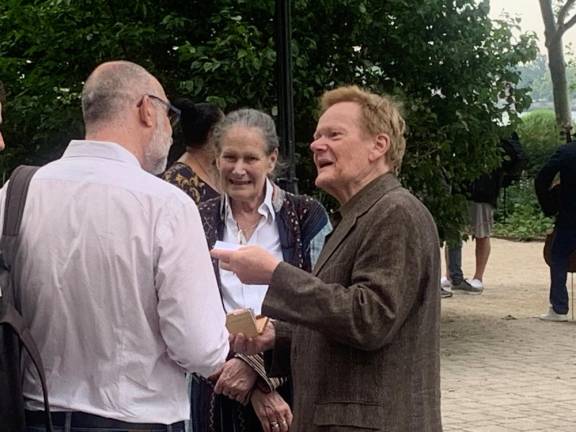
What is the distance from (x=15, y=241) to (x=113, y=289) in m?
0.30

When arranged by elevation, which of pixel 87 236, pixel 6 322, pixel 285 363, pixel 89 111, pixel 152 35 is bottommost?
pixel 285 363

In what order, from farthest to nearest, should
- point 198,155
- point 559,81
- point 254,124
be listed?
point 559,81, point 198,155, point 254,124

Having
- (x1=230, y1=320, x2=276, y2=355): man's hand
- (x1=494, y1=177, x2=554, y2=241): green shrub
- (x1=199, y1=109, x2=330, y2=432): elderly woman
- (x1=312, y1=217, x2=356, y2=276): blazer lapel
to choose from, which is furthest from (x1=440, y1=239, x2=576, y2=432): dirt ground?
(x1=494, y1=177, x2=554, y2=241): green shrub

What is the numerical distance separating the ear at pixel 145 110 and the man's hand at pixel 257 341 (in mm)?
867

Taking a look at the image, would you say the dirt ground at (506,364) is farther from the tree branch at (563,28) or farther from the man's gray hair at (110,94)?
the tree branch at (563,28)

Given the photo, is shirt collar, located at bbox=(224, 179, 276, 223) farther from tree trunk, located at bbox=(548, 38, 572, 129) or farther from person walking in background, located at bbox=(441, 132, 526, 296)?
tree trunk, located at bbox=(548, 38, 572, 129)

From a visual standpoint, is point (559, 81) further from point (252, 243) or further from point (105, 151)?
point (105, 151)

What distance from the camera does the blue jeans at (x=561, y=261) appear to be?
1173 cm

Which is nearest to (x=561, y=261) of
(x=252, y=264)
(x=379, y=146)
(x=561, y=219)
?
(x=561, y=219)

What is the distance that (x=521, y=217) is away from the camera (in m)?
24.7

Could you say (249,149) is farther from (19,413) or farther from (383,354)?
(19,413)

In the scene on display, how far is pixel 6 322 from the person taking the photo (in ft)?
9.41

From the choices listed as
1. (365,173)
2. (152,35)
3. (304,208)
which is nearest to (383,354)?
(365,173)

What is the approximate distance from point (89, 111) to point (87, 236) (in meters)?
0.41
